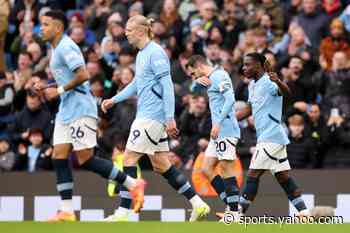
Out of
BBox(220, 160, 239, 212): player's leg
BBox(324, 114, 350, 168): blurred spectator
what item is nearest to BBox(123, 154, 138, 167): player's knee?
BBox(220, 160, 239, 212): player's leg

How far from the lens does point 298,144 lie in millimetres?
18688

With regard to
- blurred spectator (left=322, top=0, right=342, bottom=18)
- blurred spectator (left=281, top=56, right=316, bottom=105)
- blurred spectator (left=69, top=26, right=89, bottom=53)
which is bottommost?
blurred spectator (left=281, top=56, right=316, bottom=105)

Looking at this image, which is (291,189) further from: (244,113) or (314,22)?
(314,22)

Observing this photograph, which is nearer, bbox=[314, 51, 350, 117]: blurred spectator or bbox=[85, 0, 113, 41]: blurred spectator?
bbox=[314, 51, 350, 117]: blurred spectator

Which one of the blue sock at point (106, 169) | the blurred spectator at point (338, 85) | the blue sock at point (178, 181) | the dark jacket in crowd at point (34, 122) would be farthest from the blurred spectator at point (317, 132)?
the blue sock at point (106, 169)

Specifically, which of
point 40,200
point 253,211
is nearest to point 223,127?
point 253,211

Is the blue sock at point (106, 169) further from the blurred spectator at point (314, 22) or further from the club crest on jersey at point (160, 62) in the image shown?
the blurred spectator at point (314, 22)

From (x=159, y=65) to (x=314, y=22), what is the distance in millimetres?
6516

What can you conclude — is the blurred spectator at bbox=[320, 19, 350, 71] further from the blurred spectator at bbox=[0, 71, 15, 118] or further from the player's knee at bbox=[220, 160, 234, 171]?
the blurred spectator at bbox=[0, 71, 15, 118]

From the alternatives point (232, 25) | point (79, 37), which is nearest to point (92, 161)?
point (232, 25)

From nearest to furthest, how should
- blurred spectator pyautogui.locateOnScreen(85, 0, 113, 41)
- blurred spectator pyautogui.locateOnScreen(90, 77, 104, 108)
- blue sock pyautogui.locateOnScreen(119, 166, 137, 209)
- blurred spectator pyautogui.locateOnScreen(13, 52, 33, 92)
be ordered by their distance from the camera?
blue sock pyautogui.locateOnScreen(119, 166, 137, 209) → blurred spectator pyautogui.locateOnScreen(90, 77, 104, 108) → blurred spectator pyautogui.locateOnScreen(13, 52, 33, 92) → blurred spectator pyautogui.locateOnScreen(85, 0, 113, 41)

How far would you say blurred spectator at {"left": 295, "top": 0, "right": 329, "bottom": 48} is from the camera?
20906mm

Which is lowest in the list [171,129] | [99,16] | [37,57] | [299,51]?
[171,129]

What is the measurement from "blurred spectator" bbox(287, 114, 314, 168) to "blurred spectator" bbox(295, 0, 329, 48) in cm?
253
